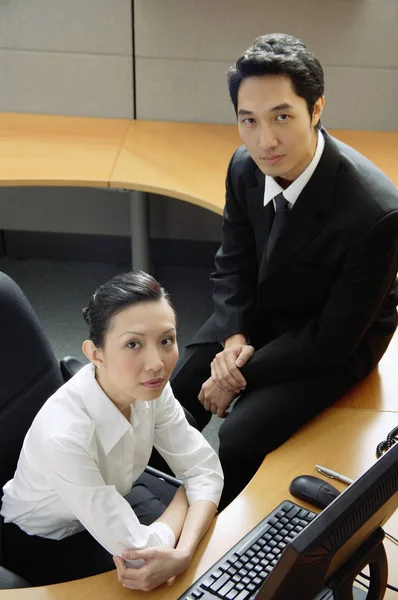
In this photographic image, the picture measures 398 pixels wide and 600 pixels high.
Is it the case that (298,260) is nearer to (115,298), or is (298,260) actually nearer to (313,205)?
(313,205)

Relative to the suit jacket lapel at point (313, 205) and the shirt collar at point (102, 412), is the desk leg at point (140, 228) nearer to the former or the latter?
the suit jacket lapel at point (313, 205)

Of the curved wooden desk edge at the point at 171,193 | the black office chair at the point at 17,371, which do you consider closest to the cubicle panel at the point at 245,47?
the curved wooden desk edge at the point at 171,193

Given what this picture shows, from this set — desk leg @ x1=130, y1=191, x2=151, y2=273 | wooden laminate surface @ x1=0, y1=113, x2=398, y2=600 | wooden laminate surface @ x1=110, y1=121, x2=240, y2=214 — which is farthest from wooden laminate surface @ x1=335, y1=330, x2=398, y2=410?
desk leg @ x1=130, y1=191, x2=151, y2=273

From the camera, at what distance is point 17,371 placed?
1.50 meters

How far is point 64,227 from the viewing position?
3.45 meters

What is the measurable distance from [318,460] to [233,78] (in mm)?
865

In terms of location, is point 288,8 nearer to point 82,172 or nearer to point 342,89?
point 342,89

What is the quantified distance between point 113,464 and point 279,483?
12.3 inches

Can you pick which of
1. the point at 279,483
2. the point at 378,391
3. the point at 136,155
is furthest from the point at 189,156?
the point at 279,483

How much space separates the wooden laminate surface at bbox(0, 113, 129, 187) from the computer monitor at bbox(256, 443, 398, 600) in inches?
71.1

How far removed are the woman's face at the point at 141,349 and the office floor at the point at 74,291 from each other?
5.43 ft

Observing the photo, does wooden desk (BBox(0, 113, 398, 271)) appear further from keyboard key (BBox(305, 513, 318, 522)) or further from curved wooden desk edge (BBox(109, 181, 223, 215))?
keyboard key (BBox(305, 513, 318, 522))

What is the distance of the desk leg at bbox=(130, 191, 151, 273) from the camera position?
2.94 m

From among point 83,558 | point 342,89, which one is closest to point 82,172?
point 342,89
